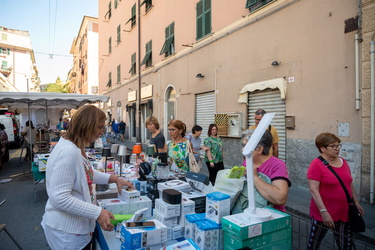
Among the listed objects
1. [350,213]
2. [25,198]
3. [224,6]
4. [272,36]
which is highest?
[224,6]

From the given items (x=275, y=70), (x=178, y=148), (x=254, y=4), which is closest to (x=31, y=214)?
(x=178, y=148)

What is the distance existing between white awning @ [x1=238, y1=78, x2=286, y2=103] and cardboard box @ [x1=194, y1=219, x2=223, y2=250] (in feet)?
18.6

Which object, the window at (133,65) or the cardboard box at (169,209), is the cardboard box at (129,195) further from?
the window at (133,65)

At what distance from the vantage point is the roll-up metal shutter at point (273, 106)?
6.98 m

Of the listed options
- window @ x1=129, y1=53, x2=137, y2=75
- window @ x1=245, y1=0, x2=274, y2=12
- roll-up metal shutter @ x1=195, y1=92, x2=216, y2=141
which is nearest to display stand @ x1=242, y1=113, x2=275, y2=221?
window @ x1=245, y1=0, x2=274, y2=12

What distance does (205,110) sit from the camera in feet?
34.2

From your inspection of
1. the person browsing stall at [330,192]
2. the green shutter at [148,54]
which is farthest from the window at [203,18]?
the person browsing stall at [330,192]

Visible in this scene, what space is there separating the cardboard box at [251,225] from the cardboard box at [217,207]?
4.1 inches

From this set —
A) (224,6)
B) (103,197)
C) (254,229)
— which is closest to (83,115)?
(103,197)

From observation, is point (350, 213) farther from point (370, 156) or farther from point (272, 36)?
point (272, 36)

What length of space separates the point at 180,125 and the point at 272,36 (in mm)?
4520

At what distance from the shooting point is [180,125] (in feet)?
14.7

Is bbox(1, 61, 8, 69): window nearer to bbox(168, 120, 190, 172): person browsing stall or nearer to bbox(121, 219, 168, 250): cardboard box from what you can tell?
bbox(168, 120, 190, 172): person browsing stall

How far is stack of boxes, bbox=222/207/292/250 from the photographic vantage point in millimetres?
1587
